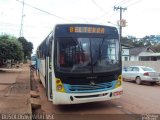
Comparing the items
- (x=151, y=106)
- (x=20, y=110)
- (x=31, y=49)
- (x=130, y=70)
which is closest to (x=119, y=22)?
(x=130, y=70)

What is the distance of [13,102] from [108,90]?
3661mm

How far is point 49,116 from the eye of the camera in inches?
351

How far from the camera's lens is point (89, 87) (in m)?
9.54

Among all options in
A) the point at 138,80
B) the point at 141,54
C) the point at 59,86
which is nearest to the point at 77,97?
the point at 59,86

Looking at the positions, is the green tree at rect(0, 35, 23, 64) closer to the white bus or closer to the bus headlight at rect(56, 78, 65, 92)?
the white bus

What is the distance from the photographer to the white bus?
9.34m

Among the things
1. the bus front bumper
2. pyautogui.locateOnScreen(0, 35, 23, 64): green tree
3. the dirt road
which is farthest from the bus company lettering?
pyautogui.locateOnScreen(0, 35, 23, 64): green tree

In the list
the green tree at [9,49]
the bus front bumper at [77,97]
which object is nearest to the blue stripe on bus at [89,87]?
the bus front bumper at [77,97]

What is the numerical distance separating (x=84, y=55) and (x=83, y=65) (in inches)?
14.4

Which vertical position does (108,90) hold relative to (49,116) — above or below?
above

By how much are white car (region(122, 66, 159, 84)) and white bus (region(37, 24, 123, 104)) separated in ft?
36.9

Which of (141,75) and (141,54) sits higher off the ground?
(141,54)

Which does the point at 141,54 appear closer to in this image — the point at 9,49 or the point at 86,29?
the point at 9,49

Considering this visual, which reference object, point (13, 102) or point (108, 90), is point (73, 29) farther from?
point (13, 102)
